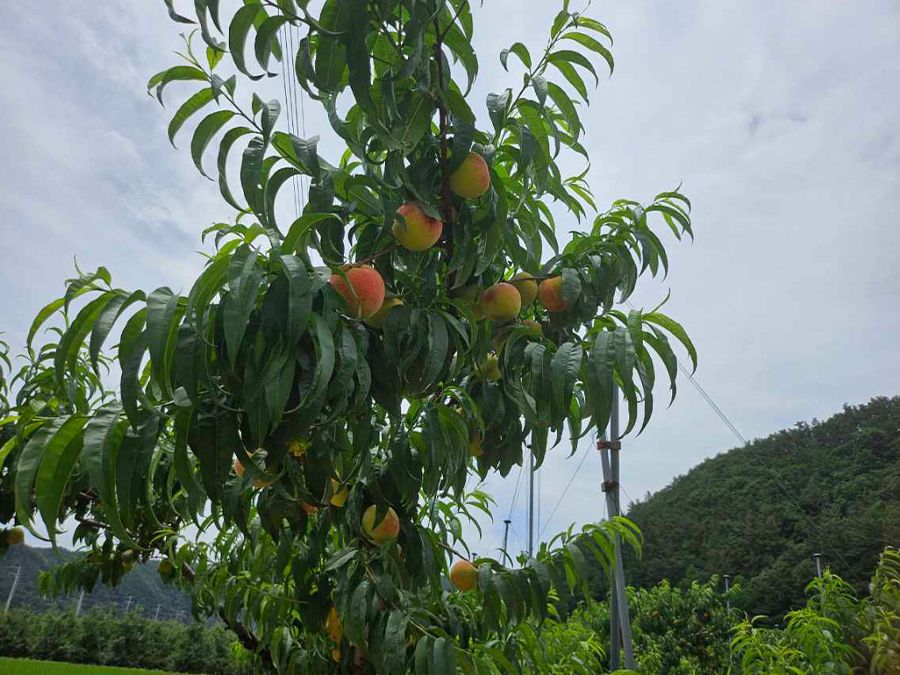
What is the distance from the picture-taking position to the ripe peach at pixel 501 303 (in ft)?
2.82

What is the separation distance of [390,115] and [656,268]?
1.59ft

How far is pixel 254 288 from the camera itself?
564mm

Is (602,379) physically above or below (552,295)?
below

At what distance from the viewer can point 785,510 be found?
16.9 metres

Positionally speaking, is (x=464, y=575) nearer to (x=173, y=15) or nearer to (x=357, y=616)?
(x=357, y=616)

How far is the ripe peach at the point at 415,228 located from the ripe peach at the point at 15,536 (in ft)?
7.49

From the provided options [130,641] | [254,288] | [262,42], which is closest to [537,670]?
[254,288]

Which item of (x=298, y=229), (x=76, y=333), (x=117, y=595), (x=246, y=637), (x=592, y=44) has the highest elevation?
(x=592, y=44)

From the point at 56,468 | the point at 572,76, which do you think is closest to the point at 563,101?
the point at 572,76

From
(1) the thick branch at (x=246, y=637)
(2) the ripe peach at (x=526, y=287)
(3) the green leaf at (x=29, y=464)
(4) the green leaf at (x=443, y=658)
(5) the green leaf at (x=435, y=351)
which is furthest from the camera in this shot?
(1) the thick branch at (x=246, y=637)

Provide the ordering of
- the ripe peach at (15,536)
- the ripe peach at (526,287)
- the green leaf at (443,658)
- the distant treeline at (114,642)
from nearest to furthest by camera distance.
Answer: the green leaf at (443,658) < the ripe peach at (526,287) < the ripe peach at (15,536) < the distant treeline at (114,642)

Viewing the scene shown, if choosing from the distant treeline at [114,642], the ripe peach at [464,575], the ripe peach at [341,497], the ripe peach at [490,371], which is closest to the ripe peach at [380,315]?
the ripe peach at [490,371]

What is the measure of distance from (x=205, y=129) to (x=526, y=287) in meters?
0.47

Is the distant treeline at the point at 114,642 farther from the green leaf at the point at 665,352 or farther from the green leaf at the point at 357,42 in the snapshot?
the green leaf at the point at 357,42
